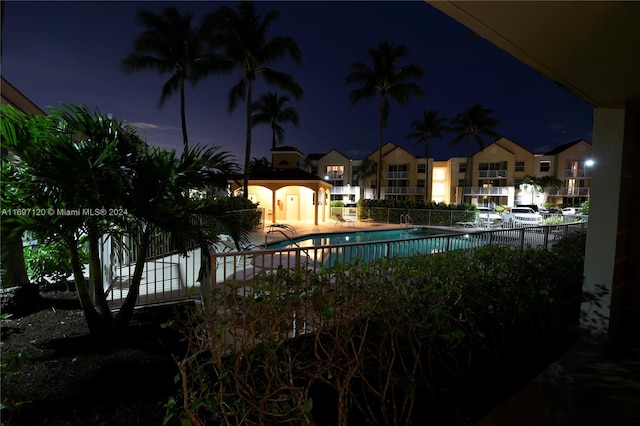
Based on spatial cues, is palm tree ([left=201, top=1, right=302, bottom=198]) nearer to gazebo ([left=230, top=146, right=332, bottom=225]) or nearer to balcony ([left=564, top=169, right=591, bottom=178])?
gazebo ([left=230, top=146, right=332, bottom=225])

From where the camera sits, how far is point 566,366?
11.0ft

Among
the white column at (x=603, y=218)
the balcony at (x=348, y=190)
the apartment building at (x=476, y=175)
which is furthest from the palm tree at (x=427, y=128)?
the white column at (x=603, y=218)

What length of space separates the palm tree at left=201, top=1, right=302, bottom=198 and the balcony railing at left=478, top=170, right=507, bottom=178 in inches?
1419

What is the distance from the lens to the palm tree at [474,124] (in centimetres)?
4056

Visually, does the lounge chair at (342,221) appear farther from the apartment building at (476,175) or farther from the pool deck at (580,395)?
the apartment building at (476,175)

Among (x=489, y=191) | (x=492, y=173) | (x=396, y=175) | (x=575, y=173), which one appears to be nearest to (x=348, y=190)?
(x=396, y=175)

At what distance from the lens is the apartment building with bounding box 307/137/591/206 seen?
42906mm

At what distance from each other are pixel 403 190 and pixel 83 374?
1900 inches

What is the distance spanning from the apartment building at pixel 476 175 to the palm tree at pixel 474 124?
14.2 feet

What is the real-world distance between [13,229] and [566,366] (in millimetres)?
5225

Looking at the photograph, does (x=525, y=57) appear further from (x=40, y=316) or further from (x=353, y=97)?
(x=353, y=97)

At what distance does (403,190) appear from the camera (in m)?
48.8

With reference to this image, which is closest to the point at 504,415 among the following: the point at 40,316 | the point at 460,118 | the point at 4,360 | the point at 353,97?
the point at 4,360

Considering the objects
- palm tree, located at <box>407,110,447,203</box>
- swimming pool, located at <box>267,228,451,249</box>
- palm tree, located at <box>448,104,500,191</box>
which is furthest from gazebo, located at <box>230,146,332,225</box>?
palm tree, located at <box>448,104,500,191</box>
